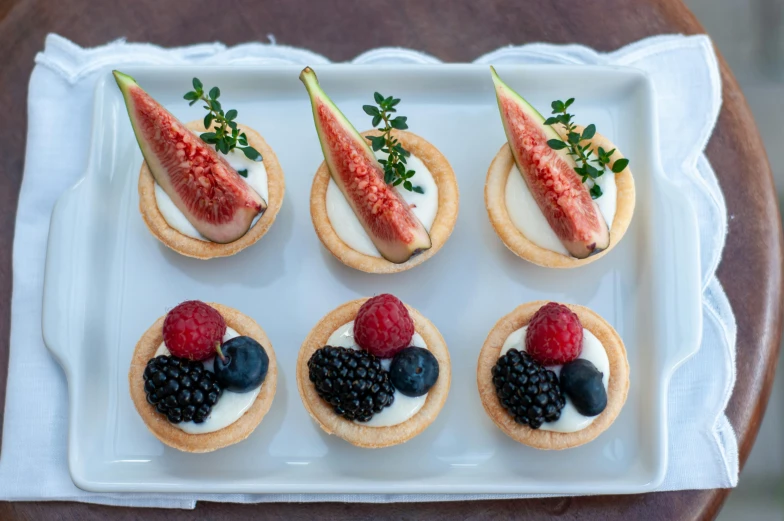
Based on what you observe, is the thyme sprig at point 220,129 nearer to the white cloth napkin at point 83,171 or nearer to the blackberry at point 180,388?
the white cloth napkin at point 83,171

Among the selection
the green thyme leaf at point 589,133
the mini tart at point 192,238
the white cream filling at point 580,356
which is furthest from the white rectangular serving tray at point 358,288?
the green thyme leaf at point 589,133

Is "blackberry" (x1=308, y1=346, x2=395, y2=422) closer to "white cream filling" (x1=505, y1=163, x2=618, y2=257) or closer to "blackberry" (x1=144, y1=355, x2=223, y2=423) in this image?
"blackberry" (x1=144, y1=355, x2=223, y2=423)

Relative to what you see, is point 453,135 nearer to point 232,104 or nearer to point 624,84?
point 624,84

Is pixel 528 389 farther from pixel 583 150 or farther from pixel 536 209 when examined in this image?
pixel 583 150

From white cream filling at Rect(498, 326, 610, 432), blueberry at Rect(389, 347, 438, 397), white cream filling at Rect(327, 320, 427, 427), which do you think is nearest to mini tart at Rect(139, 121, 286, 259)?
white cream filling at Rect(327, 320, 427, 427)

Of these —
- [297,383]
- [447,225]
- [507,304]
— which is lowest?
[297,383]

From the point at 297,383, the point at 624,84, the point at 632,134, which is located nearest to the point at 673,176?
the point at 632,134
